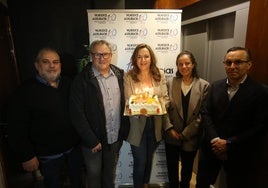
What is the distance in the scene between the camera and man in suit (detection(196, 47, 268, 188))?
5.37ft

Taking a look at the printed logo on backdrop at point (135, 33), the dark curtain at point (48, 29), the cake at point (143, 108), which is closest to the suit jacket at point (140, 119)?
the cake at point (143, 108)

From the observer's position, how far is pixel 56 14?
342cm

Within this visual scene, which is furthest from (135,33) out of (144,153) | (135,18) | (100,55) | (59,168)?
(59,168)

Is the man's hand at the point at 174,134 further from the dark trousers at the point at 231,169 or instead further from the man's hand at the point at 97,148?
the man's hand at the point at 97,148

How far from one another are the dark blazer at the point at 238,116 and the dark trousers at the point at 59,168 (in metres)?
1.39

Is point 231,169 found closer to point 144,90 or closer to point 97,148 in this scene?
point 144,90

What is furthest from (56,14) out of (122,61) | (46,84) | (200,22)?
(200,22)

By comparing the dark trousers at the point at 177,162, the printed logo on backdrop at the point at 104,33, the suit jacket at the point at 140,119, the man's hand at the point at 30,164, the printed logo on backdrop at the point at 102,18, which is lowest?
the dark trousers at the point at 177,162

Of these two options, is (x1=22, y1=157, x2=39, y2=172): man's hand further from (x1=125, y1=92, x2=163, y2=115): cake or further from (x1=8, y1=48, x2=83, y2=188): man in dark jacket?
(x1=125, y1=92, x2=163, y2=115): cake

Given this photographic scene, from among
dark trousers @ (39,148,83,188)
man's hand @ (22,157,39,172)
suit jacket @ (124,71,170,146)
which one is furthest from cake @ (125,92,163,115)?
man's hand @ (22,157,39,172)

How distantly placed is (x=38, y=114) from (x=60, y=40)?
2.17 meters

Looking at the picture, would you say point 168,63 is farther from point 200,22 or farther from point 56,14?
point 56,14

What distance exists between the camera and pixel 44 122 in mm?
1729

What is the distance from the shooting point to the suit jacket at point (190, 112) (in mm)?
1967
